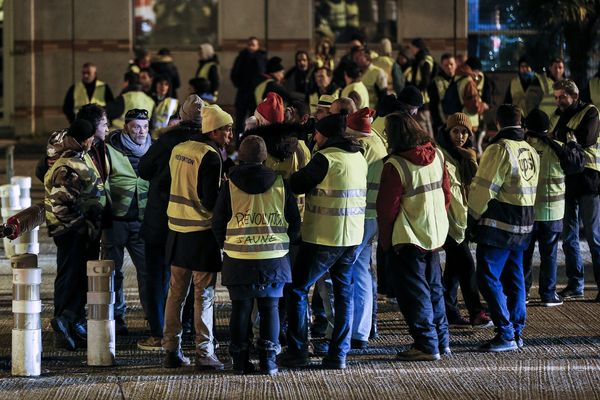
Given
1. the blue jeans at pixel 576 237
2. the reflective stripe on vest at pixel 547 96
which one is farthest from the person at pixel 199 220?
the reflective stripe on vest at pixel 547 96

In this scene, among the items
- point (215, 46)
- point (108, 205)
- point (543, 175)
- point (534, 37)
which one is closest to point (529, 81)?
point (534, 37)

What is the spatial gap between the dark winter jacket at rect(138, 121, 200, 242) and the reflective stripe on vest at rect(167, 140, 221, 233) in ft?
0.82

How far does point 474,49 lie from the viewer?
2430 centimetres

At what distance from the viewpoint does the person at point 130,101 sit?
17.5m

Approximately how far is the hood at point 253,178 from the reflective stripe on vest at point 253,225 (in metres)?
0.04

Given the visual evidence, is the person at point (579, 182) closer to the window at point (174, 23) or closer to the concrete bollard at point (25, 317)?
the concrete bollard at point (25, 317)

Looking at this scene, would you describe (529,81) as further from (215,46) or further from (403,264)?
(403,264)

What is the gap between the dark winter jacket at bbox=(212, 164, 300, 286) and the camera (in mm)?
9656

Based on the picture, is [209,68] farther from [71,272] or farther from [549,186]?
[71,272]

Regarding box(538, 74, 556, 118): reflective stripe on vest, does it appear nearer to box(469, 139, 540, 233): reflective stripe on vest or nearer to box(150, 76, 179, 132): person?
box(150, 76, 179, 132): person

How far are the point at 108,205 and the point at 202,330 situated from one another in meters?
1.72

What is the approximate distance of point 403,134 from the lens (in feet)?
33.5

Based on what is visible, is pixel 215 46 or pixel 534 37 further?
pixel 215 46

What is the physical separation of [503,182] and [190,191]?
2539 mm
